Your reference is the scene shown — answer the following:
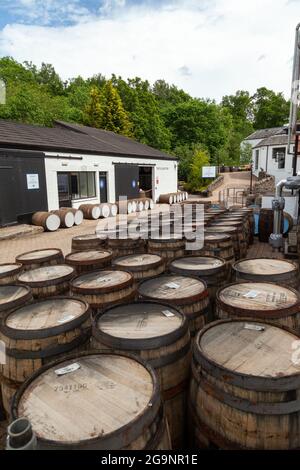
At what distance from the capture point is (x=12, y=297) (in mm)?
3822

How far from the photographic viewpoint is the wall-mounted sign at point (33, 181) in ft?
48.0

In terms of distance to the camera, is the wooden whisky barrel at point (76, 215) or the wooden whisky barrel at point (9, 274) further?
the wooden whisky barrel at point (76, 215)

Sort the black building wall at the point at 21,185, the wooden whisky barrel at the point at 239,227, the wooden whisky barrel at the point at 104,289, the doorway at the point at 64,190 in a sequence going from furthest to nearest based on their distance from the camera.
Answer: the doorway at the point at 64,190
the black building wall at the point at 21,185
the wooden whisky barrel at the point at 239,227
the wooden whisky barrel at the point at 104,289

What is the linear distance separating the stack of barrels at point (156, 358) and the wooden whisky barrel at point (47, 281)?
1 cm

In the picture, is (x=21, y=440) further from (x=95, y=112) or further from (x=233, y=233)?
(x=95, y=112)

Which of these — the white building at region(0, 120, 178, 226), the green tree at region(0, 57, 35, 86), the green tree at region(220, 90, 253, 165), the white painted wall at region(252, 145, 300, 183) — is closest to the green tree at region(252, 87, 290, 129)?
the green tree at region(220, 90, 253, 165)

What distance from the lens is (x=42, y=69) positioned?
68.1 meters

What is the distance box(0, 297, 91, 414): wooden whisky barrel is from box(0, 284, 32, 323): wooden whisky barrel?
15.8 inches

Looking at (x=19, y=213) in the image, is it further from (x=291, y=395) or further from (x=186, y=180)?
(x=186, y=180)

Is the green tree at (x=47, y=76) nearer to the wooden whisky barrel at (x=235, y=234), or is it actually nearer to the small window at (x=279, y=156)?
the small window at (x=279, y=156)

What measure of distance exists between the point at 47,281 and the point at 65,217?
36.4ft

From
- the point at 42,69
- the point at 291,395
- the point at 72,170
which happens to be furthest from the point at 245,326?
the point at 42,69

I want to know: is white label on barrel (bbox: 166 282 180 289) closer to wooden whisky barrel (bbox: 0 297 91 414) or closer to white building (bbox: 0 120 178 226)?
wooden whisky barrel (bbox: 0 297 91 414)

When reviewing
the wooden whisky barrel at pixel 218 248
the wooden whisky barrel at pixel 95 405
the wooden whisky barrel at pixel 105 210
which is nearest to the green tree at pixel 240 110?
the wooden whisky barrel at pixel 105 210
